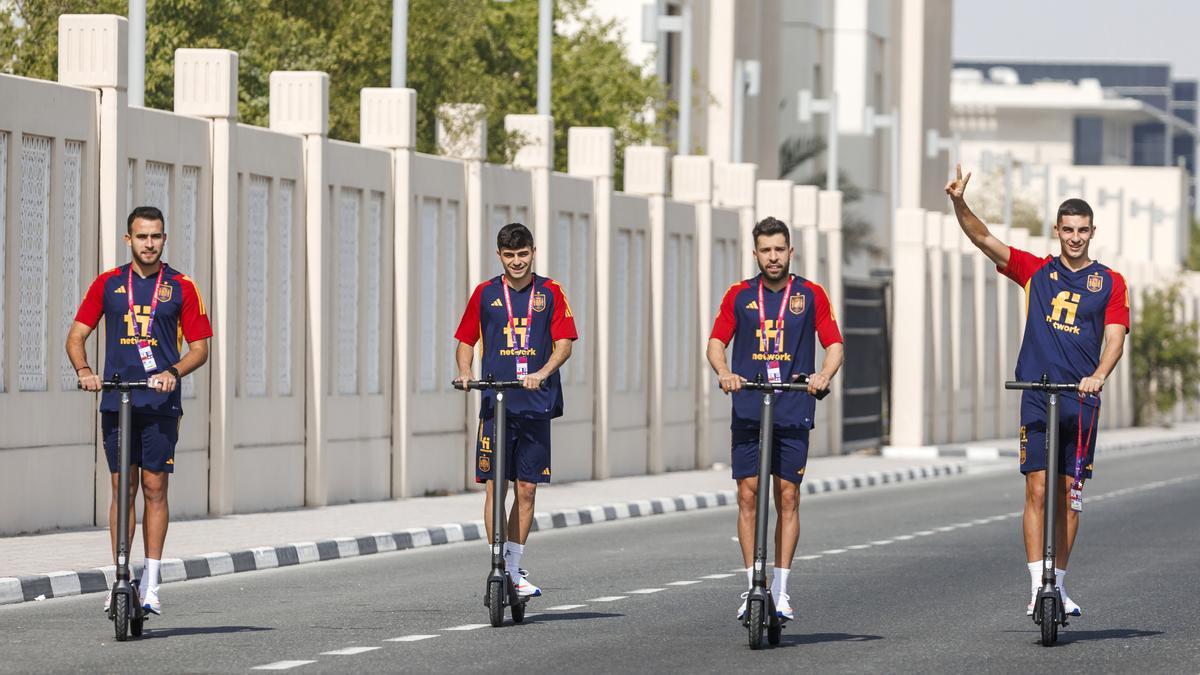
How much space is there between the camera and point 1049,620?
12148 mm

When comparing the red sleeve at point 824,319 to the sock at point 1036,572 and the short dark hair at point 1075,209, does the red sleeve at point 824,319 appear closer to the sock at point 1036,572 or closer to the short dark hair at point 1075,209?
the short dark hair at point 1075,209

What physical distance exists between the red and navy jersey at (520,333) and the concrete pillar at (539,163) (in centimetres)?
1439

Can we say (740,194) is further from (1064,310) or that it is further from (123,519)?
(123,519)

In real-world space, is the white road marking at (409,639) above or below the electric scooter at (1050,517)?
below

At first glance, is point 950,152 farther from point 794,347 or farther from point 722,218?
point 794,347

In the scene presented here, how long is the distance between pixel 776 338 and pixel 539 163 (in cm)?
1578

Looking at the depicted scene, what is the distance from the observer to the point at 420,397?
25016mm

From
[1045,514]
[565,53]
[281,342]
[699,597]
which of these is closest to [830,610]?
A: [699,597]

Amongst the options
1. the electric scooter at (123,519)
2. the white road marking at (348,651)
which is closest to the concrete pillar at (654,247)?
the white road marking at (348,651)

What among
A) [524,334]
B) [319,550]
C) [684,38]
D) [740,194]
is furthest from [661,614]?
[684,38]

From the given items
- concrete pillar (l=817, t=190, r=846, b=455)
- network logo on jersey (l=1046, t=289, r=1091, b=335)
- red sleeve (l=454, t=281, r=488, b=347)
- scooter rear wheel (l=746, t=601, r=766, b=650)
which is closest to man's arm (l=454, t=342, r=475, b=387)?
red sleeve (l=454, t=281, r=488, b=347)

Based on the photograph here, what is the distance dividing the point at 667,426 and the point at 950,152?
44711 mm

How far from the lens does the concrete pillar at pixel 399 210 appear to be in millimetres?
24297

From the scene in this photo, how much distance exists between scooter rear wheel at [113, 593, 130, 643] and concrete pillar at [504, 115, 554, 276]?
1568cm
